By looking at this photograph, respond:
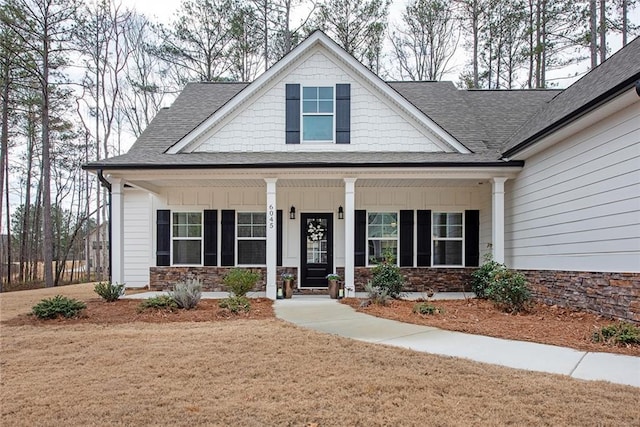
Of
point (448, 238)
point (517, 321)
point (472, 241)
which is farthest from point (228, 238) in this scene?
point (517, 321)

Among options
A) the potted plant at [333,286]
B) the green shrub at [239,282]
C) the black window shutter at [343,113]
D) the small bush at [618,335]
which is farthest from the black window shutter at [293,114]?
the small bush at [618,335]

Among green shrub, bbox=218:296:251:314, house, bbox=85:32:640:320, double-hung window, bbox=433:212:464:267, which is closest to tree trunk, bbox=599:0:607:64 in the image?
house, bbox=85:32:640:320

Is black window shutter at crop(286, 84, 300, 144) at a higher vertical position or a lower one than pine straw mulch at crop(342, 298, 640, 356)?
higher

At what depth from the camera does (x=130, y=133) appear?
26.6 meters

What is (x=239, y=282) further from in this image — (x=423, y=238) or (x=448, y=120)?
(x=448, y=120)

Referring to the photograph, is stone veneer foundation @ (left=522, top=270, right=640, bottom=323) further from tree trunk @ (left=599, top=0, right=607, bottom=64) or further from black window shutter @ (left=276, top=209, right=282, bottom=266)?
tree trunk @ (left=599, top=0, right=607, bottom=64)

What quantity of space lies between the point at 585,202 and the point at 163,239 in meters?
10.1

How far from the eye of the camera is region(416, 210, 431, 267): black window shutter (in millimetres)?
12688

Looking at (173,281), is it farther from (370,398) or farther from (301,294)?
(370,398)

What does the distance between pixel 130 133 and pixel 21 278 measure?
31.4ft

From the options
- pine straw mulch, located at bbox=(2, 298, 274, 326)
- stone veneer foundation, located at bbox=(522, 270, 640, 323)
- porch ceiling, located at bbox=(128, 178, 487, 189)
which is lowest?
pine straw mulch, located at bbox=(2, 298, 274, 326)

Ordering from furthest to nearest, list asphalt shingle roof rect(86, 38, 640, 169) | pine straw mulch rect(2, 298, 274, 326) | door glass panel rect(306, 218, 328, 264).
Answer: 1. door glass panel rect(306, 218, 328, 264)
2. asphalt shingle roof rect(86, 38, 640, 169)
3. pine straw mulch rect(2, 298, 274, 326)

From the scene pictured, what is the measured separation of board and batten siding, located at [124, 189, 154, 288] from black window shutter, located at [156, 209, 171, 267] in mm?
801

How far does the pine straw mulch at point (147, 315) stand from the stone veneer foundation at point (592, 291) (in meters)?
5.27
